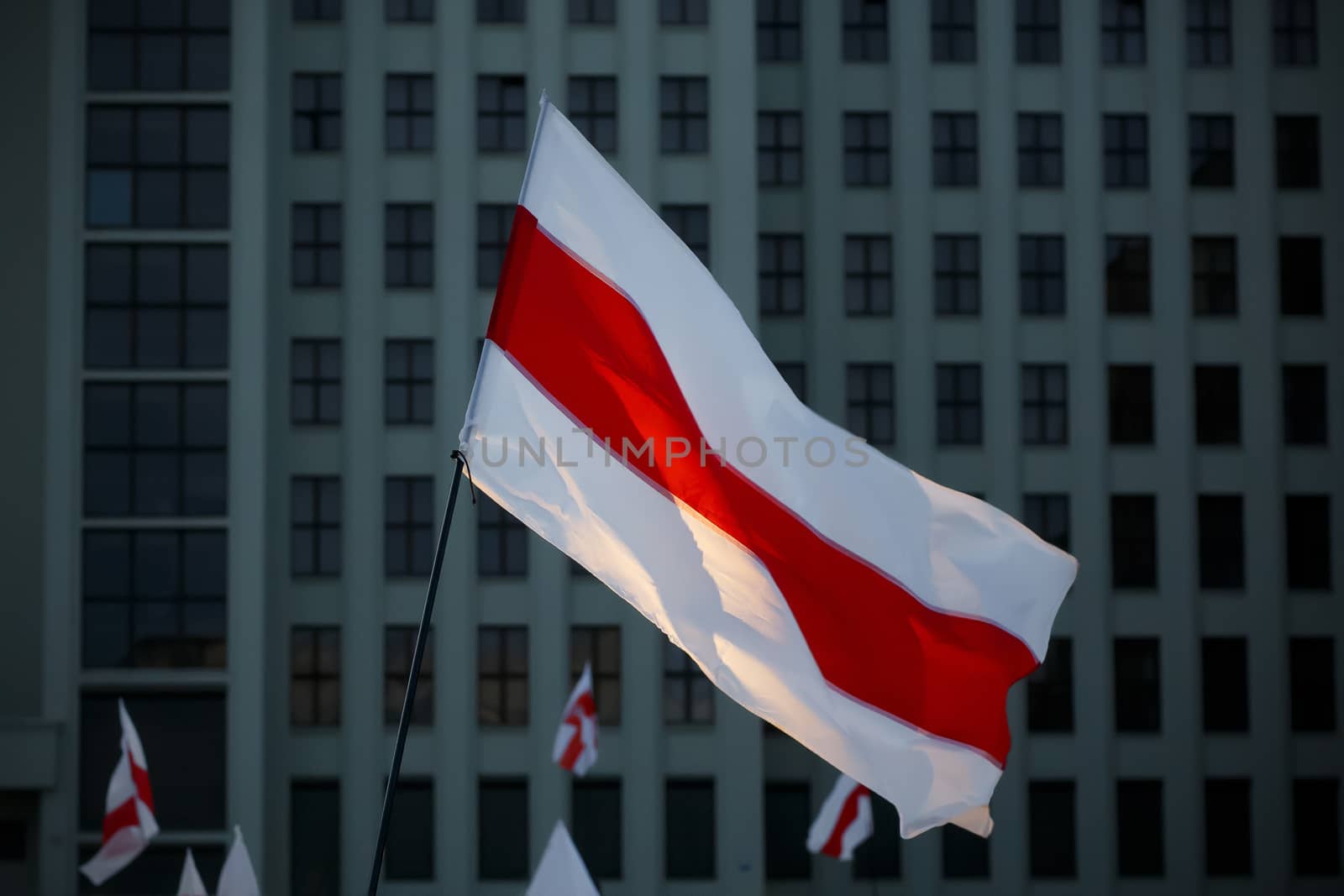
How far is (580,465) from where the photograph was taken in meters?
6.59

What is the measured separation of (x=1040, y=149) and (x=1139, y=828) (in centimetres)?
1534

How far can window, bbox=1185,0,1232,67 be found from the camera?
33156 mm

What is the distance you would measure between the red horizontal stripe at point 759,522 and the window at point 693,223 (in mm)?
24502

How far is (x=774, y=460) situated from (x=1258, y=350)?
29.2m

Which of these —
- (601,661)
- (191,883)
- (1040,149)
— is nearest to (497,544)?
(601,661)

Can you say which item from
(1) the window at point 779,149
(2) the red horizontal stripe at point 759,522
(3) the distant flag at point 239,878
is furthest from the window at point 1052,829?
(2) the red horizontal stripe at point 759,522

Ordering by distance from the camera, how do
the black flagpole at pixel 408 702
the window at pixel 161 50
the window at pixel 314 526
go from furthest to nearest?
1. the window at pixel 314 526
2. the window at pixel 161 50
3. the black flagpole at pixel 408 702

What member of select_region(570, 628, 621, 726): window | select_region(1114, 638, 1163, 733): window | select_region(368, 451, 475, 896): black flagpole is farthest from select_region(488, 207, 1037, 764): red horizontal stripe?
select_region(1114, 638, 1163, 733): window

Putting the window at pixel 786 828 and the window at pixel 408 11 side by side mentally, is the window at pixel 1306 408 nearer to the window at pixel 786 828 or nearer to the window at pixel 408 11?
the window at pixel 786 828

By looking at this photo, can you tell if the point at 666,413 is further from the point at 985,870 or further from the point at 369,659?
the point at 985,870

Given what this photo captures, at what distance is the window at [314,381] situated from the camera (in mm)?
31047

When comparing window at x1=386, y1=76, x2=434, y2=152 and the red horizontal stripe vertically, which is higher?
window at x1=386, y1=76, x2=434, y2=152

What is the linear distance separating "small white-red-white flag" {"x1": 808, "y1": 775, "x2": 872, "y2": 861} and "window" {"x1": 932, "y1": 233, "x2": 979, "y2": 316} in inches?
Answer: 485

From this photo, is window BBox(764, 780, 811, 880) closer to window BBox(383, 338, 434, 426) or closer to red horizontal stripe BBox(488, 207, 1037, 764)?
window BBox(383, 338, 434, 426)
